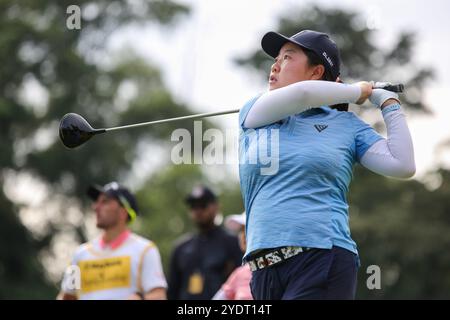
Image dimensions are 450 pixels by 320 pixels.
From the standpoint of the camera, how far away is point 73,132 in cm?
632

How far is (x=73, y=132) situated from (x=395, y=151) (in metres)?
1.95

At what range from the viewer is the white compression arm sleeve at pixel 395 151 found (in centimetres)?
534

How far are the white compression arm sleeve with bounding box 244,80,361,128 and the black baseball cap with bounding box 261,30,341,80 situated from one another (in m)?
0.34

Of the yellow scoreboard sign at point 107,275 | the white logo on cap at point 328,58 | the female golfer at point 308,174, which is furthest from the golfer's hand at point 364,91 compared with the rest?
the yellow scoreboard sign at point 107,275

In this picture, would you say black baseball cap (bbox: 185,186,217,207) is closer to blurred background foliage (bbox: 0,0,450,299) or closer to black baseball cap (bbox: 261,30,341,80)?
black baseball cap (bbox: 261,30,341,80)

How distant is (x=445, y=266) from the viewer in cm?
3016

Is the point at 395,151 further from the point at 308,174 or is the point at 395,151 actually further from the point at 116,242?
the point at 116,242

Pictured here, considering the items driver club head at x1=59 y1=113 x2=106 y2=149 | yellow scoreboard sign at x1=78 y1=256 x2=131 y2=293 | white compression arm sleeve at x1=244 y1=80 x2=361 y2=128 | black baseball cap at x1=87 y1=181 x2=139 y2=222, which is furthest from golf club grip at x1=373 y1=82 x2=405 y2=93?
black baseball cap at x1=87 y1=181 x2=139 y2=222

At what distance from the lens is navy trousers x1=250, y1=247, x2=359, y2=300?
16.7 ft

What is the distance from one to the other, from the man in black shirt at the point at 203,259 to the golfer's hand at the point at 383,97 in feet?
19.4

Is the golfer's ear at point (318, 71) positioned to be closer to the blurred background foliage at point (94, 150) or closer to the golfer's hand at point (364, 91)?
the golfer's hand at point (364, 91)

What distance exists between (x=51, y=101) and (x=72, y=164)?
1909 mm
